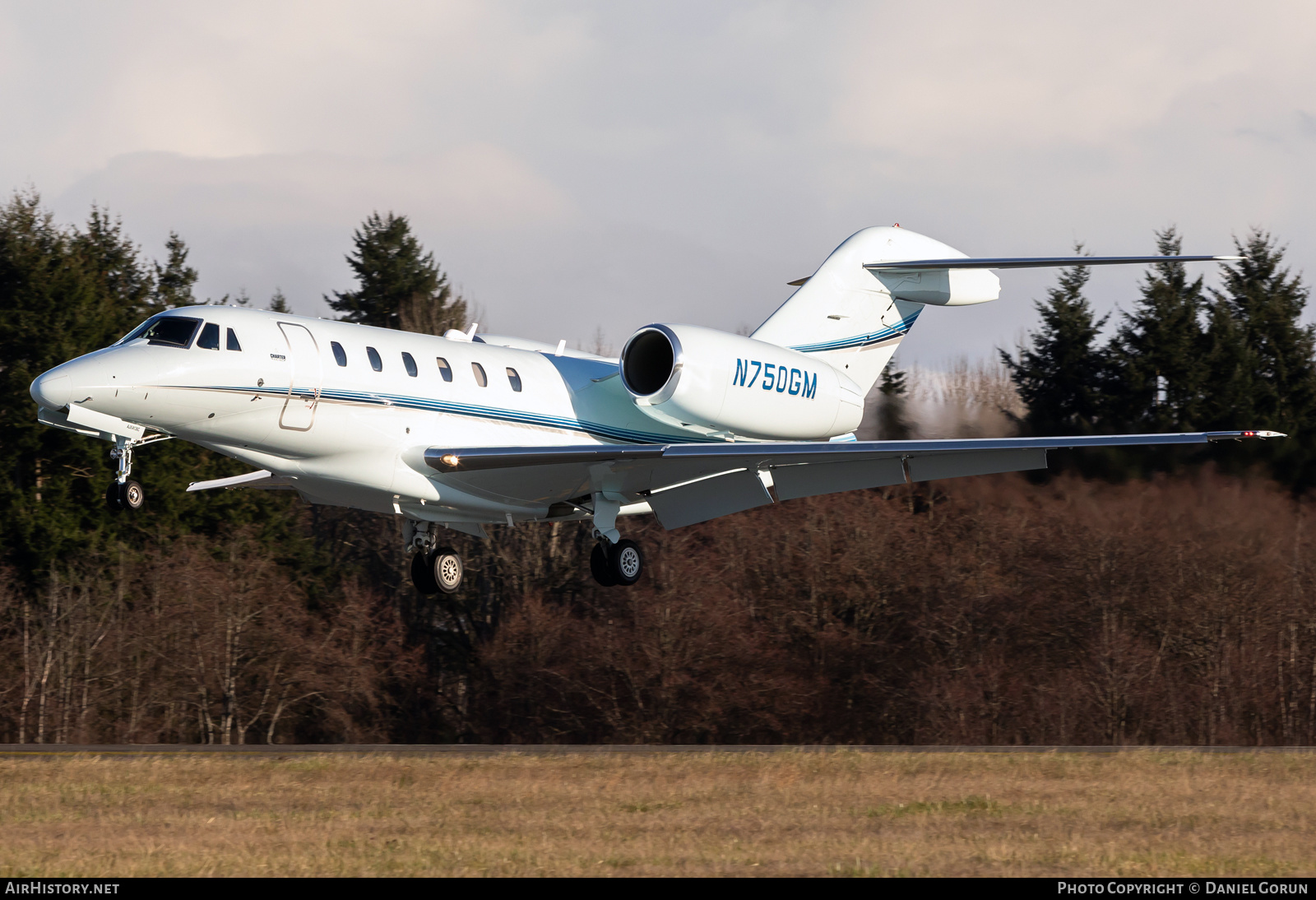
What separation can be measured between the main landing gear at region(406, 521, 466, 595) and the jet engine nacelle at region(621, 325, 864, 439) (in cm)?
324

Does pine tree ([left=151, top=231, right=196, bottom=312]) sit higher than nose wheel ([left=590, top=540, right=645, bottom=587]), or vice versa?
pine tree ([left=151, top=231, right=196, bottom=312])

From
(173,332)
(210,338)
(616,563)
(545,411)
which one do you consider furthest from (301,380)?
(616,563)

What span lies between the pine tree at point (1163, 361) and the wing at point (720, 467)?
48.1ft

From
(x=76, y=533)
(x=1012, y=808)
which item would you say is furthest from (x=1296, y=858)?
(x=76, y=533)

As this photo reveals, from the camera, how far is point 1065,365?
36.0m

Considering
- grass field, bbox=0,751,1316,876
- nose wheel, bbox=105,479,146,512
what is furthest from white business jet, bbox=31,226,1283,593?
grass field, bbox=0,751,1316,876

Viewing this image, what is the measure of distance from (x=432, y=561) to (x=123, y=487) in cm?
489

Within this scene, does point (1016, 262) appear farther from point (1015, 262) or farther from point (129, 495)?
point (129, 495)

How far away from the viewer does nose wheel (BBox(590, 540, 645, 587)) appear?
64.0 feet

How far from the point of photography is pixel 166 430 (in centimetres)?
1603

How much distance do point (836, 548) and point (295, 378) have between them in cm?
2613

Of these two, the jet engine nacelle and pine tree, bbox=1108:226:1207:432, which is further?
pine tree, bbox=1108:226:1207:432

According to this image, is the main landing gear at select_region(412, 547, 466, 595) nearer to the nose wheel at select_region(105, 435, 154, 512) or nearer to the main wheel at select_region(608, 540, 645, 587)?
the main wheel at select_region(608, 540, 645, 587)

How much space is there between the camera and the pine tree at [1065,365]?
109 ft
